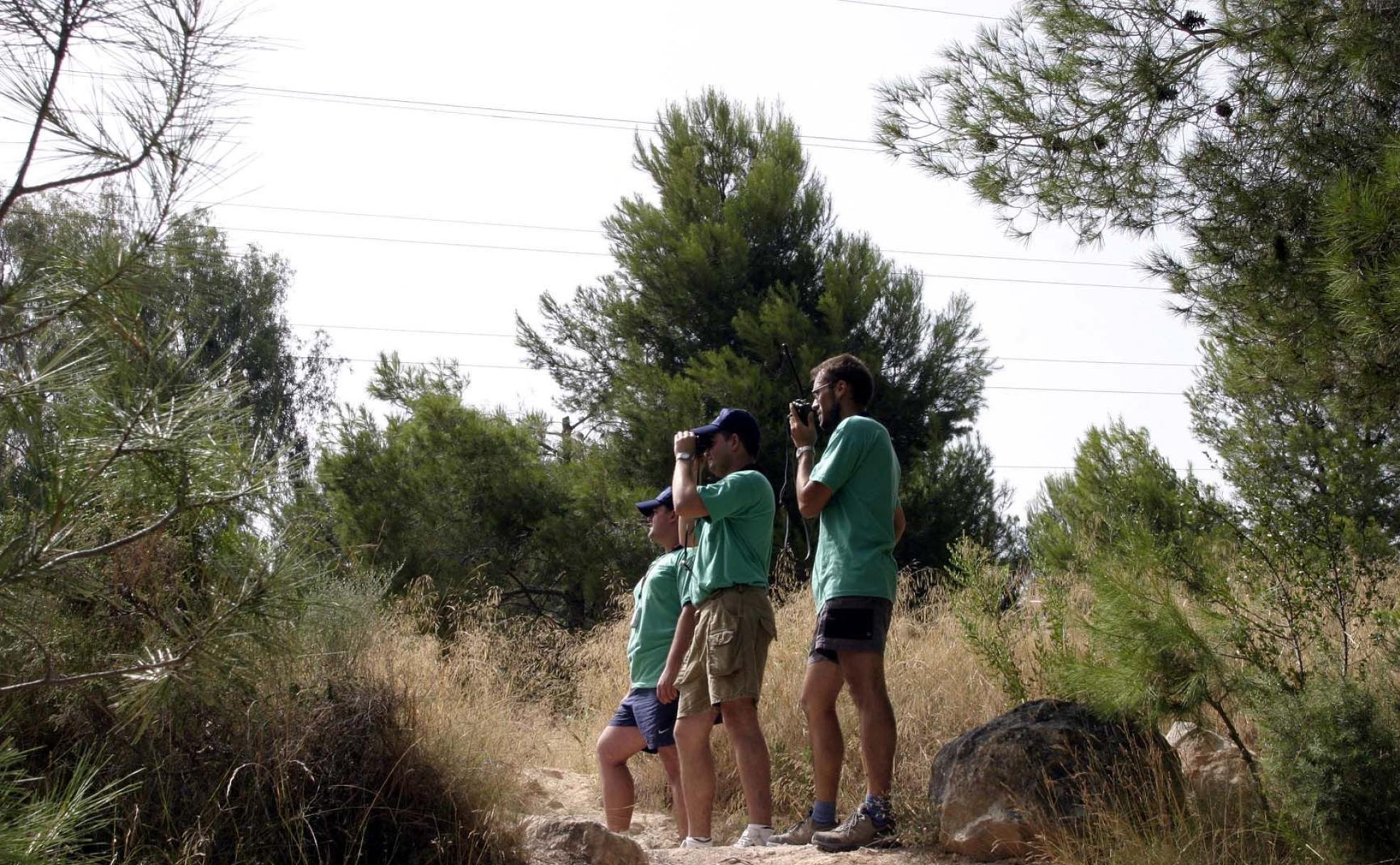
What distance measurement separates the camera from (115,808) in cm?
393

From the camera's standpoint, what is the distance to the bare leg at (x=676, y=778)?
5.79 meters

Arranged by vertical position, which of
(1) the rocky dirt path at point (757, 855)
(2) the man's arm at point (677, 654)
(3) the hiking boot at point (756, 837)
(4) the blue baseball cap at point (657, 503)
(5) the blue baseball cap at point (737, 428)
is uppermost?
(5) the blue baseball cap at point (737, 428)

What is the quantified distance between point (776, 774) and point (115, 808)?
152 inches

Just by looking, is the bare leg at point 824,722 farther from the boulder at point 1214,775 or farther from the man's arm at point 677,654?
the boulder at point 1214,775

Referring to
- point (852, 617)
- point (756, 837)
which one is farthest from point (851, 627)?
point (756, 837)

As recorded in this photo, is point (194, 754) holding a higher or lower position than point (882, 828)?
higher

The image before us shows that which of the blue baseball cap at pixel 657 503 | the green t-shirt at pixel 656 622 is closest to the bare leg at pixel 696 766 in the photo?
the green t-shirt at pixel 656 622

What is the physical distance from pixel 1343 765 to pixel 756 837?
88.2 inches

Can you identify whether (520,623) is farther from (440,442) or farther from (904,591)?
(440,442)

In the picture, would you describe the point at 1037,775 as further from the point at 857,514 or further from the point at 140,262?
the point at 140,262

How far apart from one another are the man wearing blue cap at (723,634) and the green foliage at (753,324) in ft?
34.8

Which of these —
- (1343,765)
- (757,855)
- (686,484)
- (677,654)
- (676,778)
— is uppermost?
(686,484)

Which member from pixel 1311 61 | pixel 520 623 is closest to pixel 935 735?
pixel 1311 61

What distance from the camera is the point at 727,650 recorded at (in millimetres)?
4914
